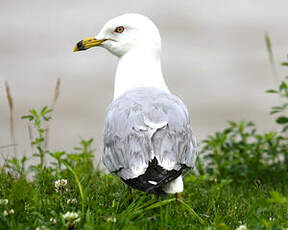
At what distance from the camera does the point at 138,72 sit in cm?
462

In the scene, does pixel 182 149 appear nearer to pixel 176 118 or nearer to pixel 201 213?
pixel 176 118

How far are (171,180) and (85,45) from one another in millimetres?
2108

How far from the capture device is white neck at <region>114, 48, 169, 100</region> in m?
4.57

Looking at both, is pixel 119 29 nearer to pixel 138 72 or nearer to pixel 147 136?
pixel 138 72

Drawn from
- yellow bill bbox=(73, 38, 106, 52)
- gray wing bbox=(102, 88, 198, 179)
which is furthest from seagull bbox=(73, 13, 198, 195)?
yellow bill bbox=(73, 38, 106, 52)

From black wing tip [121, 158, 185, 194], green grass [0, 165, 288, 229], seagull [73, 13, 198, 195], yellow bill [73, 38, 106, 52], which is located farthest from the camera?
yellow bill [73, 38, 106, 52]

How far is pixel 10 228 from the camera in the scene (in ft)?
9.46

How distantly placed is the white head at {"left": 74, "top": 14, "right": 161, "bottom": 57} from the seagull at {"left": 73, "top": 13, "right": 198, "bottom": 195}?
10.8 inches

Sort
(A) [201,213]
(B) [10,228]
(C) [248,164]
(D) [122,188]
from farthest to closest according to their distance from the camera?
(C) [248,164]
(D) [122,188]
(A) [201,213]
(B) [10,228]

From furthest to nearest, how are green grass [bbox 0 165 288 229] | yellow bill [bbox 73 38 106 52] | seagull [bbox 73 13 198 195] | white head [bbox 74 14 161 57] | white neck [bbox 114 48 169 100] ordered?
yellow bill [bbox 73 38 106 52], white head [bbox 74 14 161 57], white neck [bbox 114 48 169 100], seagull [bbox 73 13 198 195], green grass [bbox 0 165 288 229]

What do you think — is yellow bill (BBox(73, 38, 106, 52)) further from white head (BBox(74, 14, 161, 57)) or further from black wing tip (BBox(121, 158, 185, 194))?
black wing tip (BBox(121, 158, 185, 194))

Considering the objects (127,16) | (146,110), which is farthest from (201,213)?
(127,16)

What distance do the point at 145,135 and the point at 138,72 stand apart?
3.98 ft

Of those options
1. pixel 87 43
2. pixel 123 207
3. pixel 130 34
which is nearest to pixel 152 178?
pixel 123 207
